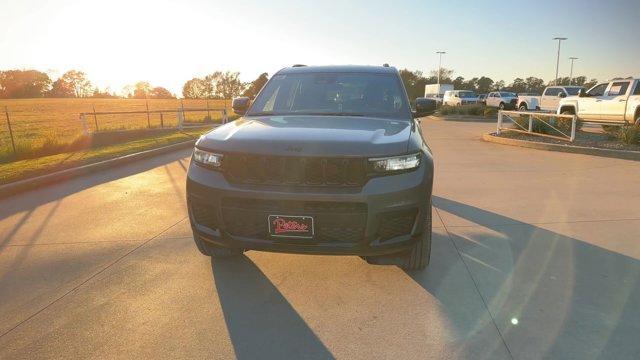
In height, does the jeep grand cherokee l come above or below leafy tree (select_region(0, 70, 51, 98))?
below

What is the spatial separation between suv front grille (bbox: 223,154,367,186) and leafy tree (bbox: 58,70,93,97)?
125250 millimetres

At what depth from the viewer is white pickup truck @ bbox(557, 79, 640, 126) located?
13.3m

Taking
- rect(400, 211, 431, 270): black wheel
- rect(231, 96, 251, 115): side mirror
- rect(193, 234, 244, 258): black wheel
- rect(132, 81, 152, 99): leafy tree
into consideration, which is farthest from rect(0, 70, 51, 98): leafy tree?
rect(400, 211, 431, 270): black wheel

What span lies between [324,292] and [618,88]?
606 inches

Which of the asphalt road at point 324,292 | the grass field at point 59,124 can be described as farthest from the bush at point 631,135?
the grass field at point 59,124

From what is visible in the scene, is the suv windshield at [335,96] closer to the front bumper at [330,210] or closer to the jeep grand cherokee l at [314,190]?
the jeep grand cherokee l at [314,190]

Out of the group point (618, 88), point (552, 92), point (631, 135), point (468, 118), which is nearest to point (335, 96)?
point (631, 135)

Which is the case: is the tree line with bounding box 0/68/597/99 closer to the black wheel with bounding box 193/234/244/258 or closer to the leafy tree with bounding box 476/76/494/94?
the leafy tree with bounding box 476/76/494/94

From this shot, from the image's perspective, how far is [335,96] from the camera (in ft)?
13.7

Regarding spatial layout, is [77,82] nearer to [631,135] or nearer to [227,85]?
[227,85]

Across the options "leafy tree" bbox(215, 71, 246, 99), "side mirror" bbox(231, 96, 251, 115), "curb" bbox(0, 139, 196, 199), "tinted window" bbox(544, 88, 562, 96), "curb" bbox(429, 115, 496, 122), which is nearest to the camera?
"side mirror" bbox(231, 96, 251, 115)

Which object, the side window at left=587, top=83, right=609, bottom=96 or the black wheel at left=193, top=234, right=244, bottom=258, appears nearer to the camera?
the black wheel at left=193, top=234, right=244, bottom=258

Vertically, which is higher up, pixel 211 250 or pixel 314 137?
pixel 314 137

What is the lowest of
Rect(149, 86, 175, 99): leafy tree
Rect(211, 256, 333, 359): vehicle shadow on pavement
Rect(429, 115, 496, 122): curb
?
Rect(211, 256, 333, 359): vehicle shadow on pavement
